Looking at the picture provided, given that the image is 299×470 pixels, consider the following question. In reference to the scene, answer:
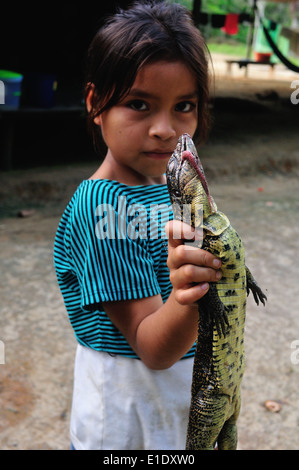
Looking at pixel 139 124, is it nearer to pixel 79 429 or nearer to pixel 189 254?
pixel 189 254

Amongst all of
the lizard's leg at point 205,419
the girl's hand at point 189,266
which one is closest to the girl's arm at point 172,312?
the girl's hand at point 189,266

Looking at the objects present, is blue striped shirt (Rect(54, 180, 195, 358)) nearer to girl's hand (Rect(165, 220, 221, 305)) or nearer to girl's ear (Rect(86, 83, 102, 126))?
girl's ear (Rect(86, 83, 102, 126))

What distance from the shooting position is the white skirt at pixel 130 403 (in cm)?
170

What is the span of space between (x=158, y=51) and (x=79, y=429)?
49.8 inches

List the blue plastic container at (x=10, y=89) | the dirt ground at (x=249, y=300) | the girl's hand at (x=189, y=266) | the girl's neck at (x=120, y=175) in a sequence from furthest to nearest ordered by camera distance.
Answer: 1. the blue plastic container at (x=10, y=89)
2. the dirt ground at (x=249, y=300)
3. the girl's neck at (x=120, y=175)
4. the girl's hand at (x=189, y=266)

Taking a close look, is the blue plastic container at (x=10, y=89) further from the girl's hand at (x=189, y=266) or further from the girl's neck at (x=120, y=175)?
the girl's hand at (x=189, y=266)

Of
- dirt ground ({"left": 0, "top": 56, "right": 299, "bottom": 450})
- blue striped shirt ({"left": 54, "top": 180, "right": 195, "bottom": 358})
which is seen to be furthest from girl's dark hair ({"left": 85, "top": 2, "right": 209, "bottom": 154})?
dirt ground ({"left": 0, "top": 56, "right": 299, "bottom": 450})

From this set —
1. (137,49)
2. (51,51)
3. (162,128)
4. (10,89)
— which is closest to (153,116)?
(162,128)

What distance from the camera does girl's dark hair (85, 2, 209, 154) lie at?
5.06 feet

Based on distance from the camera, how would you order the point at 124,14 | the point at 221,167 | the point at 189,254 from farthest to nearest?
the point at 221,167, the point at 124,14, the point at 189,254

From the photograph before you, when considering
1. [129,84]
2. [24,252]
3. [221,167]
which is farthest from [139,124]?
[221,167]

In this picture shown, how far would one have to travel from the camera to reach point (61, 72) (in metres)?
9.51

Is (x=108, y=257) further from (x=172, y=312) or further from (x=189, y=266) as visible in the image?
(x=189, y=266)

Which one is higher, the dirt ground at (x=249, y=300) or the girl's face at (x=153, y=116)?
the girl's face at (x=153, y=116)
